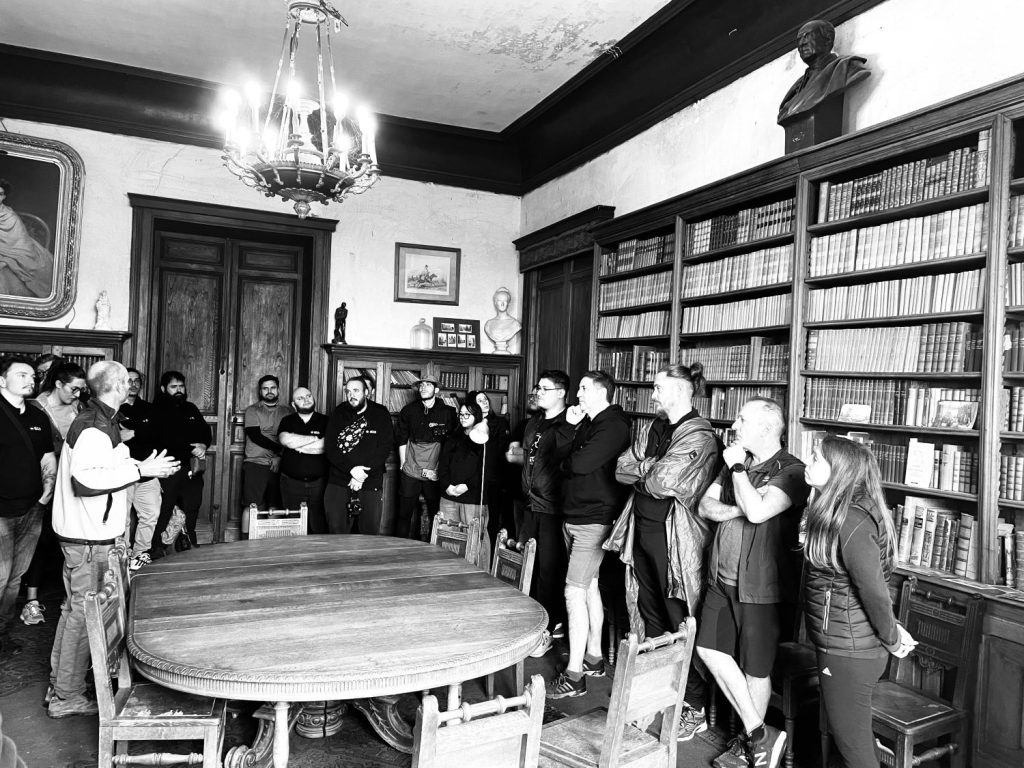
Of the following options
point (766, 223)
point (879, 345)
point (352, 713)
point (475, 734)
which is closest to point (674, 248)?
point (766, 223)

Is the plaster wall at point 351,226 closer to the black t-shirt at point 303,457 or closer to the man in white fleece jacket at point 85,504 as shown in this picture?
the black t-shirt at point 303,457

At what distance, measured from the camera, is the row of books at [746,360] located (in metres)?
3.90

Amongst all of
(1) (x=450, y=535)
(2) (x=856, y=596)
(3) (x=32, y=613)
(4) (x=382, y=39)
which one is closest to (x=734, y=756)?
(2) (x=856, y=596)

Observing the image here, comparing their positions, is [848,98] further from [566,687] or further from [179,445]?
[179,445]

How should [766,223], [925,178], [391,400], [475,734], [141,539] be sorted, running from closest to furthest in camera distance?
[475,734] → [925,178] → [766,223] → [141,539] → [391,400]

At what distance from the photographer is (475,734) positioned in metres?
1.61

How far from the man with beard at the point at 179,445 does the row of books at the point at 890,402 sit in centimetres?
446

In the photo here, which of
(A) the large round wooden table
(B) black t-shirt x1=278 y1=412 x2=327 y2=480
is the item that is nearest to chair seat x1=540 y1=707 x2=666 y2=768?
(A) the large round wooden table

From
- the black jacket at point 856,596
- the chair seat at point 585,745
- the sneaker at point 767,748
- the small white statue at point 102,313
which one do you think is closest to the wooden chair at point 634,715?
the chair seat at point 585,745

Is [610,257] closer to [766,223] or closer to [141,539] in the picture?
[766,223]

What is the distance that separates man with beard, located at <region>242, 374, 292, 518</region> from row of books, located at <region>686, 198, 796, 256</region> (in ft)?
12.1

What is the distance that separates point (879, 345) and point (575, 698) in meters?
2.23

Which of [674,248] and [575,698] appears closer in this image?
[575,698]

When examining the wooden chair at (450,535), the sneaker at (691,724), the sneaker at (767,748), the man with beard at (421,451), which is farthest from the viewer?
the man with beard at (421,451)
